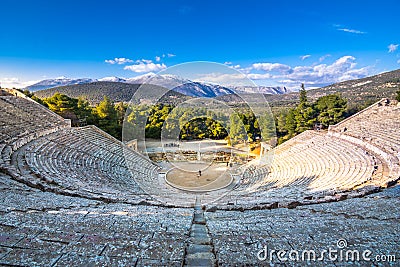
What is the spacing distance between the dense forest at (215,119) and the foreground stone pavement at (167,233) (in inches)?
753

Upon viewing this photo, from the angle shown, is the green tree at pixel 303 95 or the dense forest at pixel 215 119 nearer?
the dense forest at pixel 215 119

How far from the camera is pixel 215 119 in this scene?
2825cm

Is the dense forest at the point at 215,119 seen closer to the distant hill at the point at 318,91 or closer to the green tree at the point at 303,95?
the green tree at the point at 303,95

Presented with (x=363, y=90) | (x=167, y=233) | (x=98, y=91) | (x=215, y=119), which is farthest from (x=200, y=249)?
(x=98, y=91)

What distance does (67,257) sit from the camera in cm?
307

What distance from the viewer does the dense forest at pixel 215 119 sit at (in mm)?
27203

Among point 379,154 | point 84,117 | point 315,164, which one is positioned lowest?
point 315,164

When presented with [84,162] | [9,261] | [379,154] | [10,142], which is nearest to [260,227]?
[9,261]

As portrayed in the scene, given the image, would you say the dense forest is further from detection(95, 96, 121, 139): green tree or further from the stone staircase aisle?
the stone staircase aisle

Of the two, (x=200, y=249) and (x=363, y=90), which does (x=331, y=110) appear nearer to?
(x=363, y=90)

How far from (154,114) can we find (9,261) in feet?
108

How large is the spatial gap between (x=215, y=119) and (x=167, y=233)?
24.3 m

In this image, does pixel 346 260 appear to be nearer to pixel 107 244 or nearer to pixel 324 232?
pixel 324 232

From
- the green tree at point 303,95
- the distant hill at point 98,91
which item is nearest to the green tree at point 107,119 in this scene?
the distant hill at point 98,91
